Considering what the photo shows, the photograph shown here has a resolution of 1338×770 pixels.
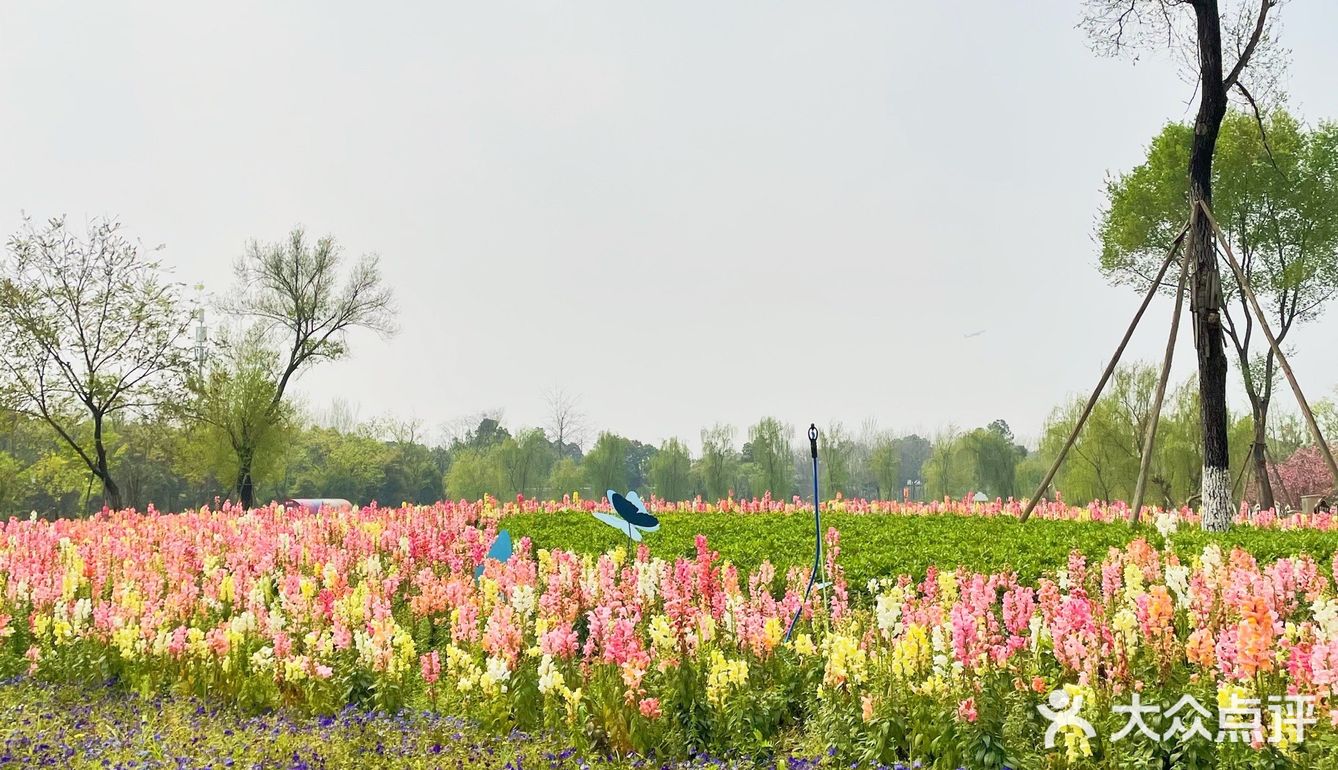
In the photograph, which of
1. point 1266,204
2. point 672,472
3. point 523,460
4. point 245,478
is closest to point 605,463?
point 672,472

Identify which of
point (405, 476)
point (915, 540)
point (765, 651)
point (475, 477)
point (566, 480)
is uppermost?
point (405, 476)

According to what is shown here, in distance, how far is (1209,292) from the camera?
1168cm

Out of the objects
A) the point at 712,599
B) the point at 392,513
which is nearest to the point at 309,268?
the point at 392,513

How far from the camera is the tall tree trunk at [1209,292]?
11555 millimetres

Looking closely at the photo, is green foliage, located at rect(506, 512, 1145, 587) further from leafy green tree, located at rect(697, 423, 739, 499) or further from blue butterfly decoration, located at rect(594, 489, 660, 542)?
leafy green tree, located at rect(697, 423, 739, 499)

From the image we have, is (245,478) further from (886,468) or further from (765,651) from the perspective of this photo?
(765,651)

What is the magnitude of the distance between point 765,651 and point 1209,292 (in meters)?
8.50

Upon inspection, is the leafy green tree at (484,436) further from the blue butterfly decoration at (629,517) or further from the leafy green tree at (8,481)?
the blue butterfly decoration at (629,517)

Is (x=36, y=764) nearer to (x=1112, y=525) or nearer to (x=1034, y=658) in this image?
(x=1034, y=658)

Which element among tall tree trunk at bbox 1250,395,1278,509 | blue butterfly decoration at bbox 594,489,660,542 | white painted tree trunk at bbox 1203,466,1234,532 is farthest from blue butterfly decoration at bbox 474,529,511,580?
tall tree trunk at bbox 1250,395,1278,509

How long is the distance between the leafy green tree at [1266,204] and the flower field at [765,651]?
1351 cm

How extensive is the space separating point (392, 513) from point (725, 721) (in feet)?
38.0

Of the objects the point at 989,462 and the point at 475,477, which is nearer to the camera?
the point at 989,462

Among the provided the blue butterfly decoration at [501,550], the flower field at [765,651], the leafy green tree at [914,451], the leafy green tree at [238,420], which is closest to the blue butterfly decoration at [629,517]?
the flower field at [765,651]
